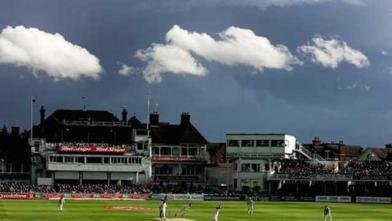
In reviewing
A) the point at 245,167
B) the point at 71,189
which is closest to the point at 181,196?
the point at 71,189

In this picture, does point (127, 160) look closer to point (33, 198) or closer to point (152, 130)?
point (152, 130)

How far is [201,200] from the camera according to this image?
11550cm

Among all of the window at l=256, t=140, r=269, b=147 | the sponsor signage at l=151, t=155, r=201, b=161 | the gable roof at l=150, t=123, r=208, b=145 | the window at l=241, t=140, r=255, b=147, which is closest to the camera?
the window at l=256, t=140, r=269, b=147

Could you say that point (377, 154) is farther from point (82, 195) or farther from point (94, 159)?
point (82, 195)

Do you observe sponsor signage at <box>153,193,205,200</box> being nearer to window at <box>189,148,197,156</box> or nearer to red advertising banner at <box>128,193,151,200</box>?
red advertising banner at <box>128,193,151,200</box>

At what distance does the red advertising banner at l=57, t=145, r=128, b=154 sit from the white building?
19942mm

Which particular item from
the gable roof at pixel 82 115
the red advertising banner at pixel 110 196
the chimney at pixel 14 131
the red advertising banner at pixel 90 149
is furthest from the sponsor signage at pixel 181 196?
the chimney at pixel 14 131

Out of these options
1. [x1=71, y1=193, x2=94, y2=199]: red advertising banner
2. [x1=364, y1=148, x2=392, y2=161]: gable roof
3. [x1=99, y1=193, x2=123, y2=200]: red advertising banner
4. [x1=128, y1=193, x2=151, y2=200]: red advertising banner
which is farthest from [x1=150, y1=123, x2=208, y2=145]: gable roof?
[x1=71, y1=193, x2=94, y2=199]: red advertising banner

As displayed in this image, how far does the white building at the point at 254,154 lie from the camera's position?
138 m

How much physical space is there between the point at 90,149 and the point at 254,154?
2939cm

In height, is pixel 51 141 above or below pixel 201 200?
above

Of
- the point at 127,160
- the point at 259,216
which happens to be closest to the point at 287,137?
the point at 127,160

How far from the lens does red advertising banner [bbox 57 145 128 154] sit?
13800 centimetres

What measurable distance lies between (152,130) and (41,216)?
278ft
